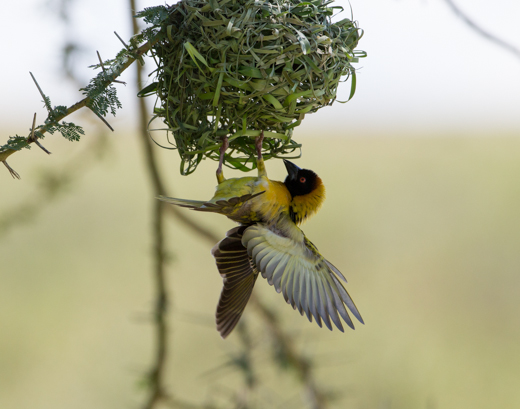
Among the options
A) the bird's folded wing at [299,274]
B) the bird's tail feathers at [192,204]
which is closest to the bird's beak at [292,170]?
the bird's folded wing at [299,274]

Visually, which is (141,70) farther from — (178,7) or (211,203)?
(211,203)

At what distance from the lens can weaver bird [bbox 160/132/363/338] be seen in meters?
1.44

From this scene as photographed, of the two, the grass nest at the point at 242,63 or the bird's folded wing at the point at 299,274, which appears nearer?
the grass nest at the point at 242,63

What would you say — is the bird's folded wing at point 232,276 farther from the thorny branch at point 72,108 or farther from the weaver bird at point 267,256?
the thorny branch at point 72,108

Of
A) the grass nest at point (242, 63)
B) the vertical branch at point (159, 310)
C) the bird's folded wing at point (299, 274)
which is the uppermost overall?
the grass nest at point (242, 63)

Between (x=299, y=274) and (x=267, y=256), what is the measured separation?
13 cm

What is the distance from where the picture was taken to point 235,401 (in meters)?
2.33

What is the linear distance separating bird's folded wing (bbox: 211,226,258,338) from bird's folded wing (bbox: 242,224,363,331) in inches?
2.8

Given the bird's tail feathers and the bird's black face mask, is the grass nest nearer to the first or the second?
the bird's tail feathers

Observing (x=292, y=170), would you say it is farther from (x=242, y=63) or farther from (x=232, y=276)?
(x=242, y=63)

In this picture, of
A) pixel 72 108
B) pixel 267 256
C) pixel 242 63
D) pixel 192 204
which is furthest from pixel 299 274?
pixel 72 108

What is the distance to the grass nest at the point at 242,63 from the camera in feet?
4.26

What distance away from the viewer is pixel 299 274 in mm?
1510

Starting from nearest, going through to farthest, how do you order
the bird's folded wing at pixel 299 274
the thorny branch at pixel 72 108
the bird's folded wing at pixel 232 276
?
the thorny branch at pixel 72 108 → the bird's folded wing at pixel 299 274 → the bird's folded wing at pixel 232 276
